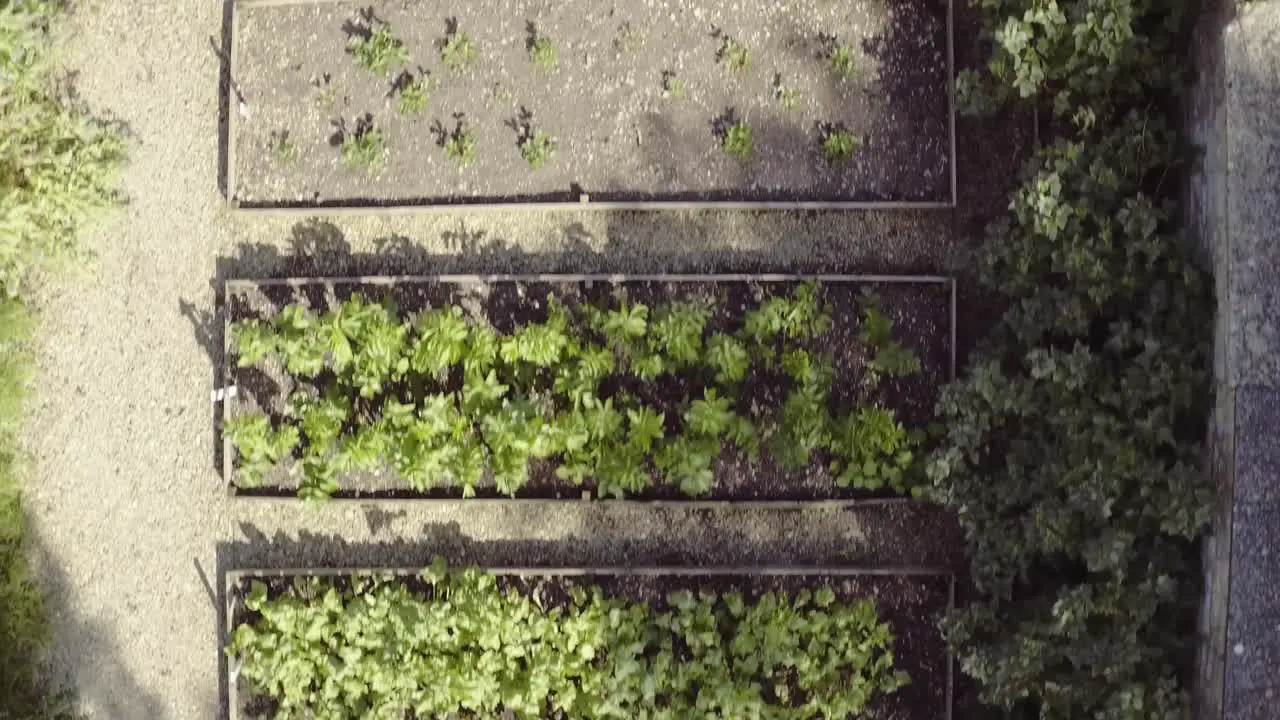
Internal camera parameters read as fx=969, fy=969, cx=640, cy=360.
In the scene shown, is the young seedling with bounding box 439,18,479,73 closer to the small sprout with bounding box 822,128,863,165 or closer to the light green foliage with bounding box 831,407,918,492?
the small sprout with bounding box 822,128,863,165

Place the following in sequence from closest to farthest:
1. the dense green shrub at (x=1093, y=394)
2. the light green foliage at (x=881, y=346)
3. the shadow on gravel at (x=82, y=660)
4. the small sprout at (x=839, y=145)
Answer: the dense green shrub at (x=1093, y=394) → the light green foliage at (x=881, y=346) → the small sprout at (x=839, y=145) → the shadow on gravel at (x=82, y=660)

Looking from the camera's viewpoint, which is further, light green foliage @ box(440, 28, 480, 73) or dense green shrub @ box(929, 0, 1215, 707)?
light green foliage @ box(440, 28, 480, 73)

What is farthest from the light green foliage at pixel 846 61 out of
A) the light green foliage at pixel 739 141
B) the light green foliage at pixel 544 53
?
the light green foliage at pixel 544 53

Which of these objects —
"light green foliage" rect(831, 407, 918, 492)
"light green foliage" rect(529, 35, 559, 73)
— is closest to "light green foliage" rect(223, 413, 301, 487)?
"light green foliage" rect(529, 35, 559, 73)

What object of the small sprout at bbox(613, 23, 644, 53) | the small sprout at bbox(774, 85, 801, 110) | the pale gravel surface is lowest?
the pale gravel surface

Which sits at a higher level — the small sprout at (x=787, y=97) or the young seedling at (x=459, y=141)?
the small sprout at (x=787, y=97)

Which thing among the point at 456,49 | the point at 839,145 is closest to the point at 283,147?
the point at 456,49

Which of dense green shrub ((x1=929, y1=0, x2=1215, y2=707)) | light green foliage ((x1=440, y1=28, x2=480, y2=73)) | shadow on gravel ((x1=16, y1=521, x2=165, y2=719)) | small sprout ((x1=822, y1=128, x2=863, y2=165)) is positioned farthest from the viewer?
shadow on gravel ((x1=16, y1=521, x2=165, y2=719))

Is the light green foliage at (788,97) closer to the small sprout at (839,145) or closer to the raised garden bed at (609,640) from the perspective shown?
the small sprout at (839,145)
